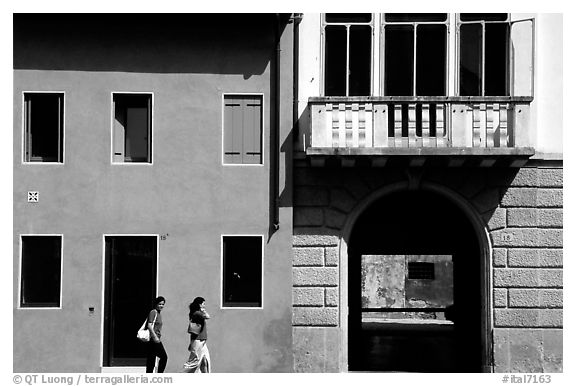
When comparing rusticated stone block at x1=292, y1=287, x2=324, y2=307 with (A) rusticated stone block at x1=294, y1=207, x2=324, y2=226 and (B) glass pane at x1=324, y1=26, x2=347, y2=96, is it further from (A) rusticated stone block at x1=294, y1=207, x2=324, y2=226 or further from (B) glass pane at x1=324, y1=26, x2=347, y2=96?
(B) glass pane at x1=324, y1=26, x2=347, y2=96

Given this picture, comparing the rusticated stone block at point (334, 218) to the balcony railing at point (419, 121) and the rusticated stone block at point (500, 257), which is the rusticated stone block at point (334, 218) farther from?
the rusticated stone block at point (500, 257)

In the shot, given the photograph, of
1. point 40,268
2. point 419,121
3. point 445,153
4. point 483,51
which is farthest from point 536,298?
point 40,268

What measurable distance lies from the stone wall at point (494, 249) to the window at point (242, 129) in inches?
39.7

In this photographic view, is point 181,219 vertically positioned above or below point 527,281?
above

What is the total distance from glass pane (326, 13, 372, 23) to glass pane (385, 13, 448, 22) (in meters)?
0.41

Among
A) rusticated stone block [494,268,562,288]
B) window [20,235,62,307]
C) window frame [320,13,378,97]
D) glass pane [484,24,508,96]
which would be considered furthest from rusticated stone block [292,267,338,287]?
glass pane [484,24,508,96]

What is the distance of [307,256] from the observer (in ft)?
60.9

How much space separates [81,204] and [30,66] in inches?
117

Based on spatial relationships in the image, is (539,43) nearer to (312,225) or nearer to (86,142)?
(312,225)

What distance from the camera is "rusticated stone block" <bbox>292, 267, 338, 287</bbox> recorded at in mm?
18516

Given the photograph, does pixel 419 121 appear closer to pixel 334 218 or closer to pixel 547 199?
pixel 334 218

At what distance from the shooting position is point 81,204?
18.6 m

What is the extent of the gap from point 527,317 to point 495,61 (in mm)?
5182
